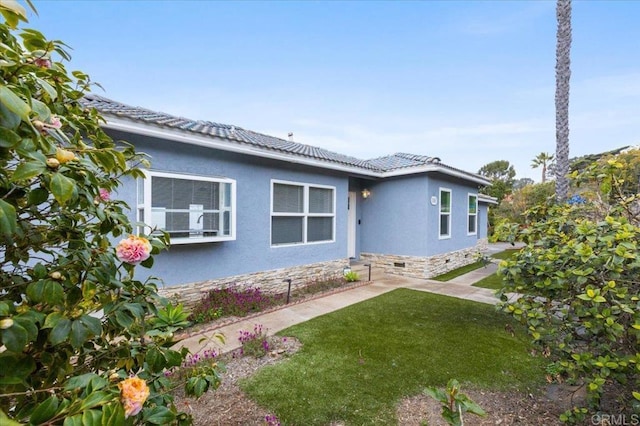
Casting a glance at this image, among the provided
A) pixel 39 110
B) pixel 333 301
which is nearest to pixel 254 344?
pixel 333 301

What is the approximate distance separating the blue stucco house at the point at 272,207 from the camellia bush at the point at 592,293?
508cm

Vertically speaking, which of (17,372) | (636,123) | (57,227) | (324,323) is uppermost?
(636,123)

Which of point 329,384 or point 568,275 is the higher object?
point 568,275

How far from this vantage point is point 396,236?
1209cm

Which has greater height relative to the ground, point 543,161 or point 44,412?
point 543,161

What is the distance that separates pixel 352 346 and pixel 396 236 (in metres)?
7.39

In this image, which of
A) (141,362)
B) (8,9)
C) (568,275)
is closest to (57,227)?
(141,362)

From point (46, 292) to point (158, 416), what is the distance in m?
0.82

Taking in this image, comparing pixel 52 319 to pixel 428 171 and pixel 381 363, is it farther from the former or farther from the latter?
pixel 428 171

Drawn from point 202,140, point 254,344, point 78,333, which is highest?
point 202,140

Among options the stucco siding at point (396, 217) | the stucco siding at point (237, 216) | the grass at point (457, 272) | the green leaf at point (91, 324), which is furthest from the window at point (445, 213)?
the green leaf at point (91, 324)

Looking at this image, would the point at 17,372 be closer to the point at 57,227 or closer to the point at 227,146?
the point at 57,227

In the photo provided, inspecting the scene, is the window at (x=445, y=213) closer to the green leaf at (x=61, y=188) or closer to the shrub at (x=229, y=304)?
the shrub at (x=229, y=304)

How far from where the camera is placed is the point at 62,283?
144cm
